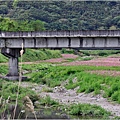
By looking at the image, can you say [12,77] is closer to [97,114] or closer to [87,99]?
[87,99]

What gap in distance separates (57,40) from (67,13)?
4773 inches

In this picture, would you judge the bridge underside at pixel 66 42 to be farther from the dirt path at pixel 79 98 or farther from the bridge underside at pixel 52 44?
the dirt path at pixel 79 98

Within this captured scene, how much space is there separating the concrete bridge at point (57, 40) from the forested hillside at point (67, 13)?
91512 mm

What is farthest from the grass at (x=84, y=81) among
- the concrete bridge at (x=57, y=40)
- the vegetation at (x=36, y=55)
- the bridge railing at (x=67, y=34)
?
the vegetation at (x=36, y=55)

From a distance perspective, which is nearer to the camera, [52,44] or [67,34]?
[67,34]

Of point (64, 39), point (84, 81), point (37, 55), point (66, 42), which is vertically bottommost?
point (37, 55)

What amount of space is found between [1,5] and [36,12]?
16459mm

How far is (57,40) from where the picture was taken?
40312 mm

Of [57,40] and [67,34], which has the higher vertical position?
[67,34]

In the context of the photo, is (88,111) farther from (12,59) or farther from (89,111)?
(12,59)

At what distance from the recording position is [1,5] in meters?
156

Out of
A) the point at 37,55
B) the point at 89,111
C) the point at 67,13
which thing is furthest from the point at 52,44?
the point at 67,13

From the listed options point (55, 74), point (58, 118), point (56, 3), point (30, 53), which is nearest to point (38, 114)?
point (58, 118)

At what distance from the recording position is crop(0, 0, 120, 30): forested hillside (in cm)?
14238
